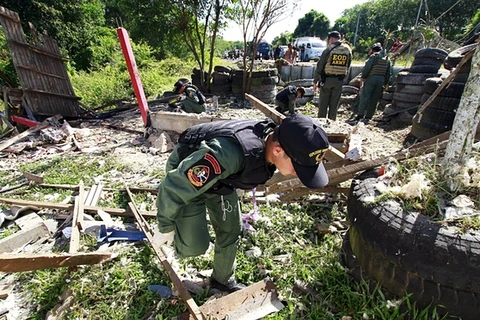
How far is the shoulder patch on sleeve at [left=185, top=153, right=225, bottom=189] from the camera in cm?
143

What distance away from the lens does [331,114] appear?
623cm

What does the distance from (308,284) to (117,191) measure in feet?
8.30

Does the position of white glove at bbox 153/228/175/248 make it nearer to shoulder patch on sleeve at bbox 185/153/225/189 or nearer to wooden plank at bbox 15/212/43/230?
shoulder patch on sleeve at bbox 185/153/225/189

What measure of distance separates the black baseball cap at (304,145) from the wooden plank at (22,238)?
2.51 meters

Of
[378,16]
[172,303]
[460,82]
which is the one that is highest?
[378,16]

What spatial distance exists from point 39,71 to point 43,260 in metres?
6.78

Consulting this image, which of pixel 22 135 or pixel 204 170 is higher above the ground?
pixel 204 170

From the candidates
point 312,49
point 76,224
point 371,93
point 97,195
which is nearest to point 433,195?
point 76,224

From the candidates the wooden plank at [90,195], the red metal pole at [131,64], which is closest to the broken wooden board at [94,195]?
the wooden plank at [90,195]

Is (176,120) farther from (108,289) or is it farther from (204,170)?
(204,170)

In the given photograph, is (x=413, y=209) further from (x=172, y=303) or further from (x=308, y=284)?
(x=172, y=303)

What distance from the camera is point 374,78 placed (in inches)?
247

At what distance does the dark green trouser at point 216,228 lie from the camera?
5.91 ft

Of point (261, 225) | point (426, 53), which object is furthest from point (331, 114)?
point (261, 225)
